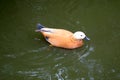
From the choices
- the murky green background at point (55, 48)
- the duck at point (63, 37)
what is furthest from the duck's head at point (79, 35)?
the murky green background at point (55, 48)

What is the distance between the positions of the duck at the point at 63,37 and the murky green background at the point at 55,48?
69 mm

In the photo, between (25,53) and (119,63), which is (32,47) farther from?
(119,63)

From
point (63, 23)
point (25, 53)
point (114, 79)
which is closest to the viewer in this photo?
point (114, 79)

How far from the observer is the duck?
3.26 m

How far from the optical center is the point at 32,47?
3.32 meters

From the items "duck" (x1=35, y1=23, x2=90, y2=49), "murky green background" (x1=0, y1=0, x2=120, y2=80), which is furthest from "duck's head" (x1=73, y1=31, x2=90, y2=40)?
"murky green background" (x1=0, y1=0, x2=120, y2=80)

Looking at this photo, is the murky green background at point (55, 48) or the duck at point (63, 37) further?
the duck at point (63, 37)

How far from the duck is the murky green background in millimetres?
69

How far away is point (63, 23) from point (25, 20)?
1.52 ft

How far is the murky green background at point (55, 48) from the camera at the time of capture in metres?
3.10

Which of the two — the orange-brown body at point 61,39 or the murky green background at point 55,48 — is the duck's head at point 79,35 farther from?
the murky green background at point 55,48

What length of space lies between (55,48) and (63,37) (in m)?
0.17

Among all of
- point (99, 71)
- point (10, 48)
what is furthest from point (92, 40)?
point (10, 48)

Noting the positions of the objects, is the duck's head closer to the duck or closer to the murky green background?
the duck
